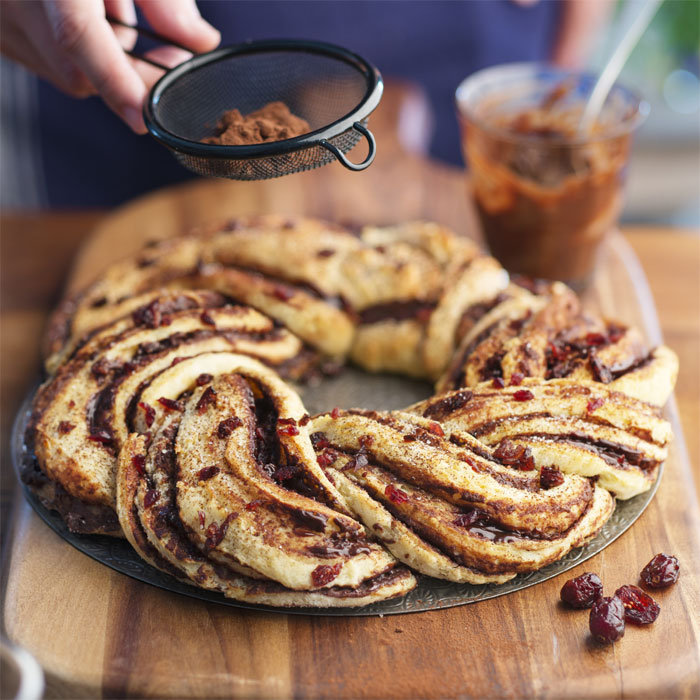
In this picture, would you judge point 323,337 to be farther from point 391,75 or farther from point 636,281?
point 391,75

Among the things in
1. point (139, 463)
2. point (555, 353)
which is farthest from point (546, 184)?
point (139, 463)

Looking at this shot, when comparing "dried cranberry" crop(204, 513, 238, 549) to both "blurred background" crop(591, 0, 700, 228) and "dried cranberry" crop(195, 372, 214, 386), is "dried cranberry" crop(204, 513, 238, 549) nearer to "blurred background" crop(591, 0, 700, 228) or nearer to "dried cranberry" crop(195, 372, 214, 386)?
"dried cranberry" crop(195, 372, 214, 386)

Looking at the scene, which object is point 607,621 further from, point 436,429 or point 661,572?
point 436,429

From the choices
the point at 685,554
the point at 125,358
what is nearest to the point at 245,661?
the point at 125,358

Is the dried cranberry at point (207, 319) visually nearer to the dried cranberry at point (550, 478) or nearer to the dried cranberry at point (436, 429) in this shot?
the dried cranberry at point (436, 429)

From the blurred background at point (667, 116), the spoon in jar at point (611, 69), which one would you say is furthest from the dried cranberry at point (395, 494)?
the blurred background at point (667, 116)

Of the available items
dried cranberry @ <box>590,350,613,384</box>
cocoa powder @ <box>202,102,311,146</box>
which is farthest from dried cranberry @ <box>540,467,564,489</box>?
cocoa powder @ <box>202,102,311,146</box>
